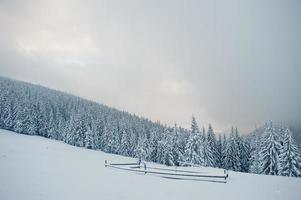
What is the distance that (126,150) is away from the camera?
9162cm

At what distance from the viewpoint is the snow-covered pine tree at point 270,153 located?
148 ft

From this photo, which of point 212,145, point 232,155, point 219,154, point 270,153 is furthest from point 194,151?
point 219,154

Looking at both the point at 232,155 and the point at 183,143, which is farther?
the point at 183,143

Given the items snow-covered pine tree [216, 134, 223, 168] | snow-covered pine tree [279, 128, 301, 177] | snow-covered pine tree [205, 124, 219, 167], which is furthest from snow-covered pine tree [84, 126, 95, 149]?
snow-covered pine tree [279, 128, 301, 177]

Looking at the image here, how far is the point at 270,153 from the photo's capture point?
46.0 metres

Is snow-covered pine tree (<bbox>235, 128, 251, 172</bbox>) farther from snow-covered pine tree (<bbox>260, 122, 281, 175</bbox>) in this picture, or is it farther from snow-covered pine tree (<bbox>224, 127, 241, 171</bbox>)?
snow-covered pine tree (<bbox>260, 122, 281, 175</bbox>)

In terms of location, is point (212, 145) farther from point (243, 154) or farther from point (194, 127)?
point (194, 127)

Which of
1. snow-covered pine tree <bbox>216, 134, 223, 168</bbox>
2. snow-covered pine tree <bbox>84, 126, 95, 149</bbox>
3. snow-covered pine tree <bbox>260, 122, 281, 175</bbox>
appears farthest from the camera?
snow-covered pine tree <bbox>84, 126, 95, 149</bbox>

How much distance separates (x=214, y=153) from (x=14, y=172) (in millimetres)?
57828

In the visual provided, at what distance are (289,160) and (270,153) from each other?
4020 millimetres

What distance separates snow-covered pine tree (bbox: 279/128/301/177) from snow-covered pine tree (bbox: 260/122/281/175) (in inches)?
82.5

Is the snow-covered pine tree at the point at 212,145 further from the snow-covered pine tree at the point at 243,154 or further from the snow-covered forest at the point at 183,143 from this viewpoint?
the snow-covered pine tree at the point at 243,154

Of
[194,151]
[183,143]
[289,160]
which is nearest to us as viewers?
[289,160]

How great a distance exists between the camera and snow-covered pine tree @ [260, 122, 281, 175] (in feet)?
148
